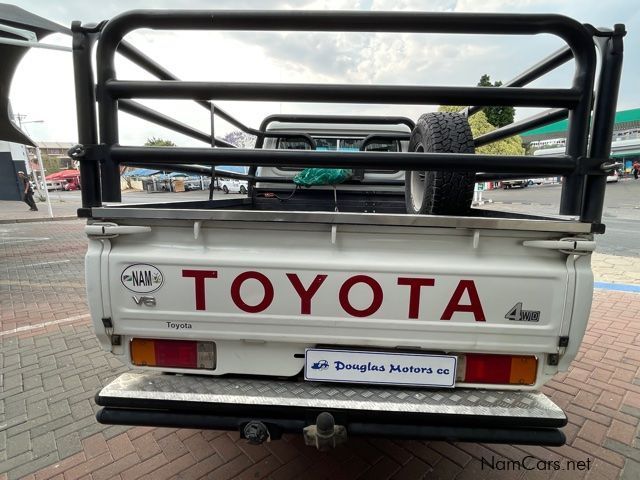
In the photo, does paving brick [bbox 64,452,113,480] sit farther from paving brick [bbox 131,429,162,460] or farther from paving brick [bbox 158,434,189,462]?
paving brick [bbox 158,434,189,462]

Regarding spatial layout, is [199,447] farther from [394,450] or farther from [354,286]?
[354,286]

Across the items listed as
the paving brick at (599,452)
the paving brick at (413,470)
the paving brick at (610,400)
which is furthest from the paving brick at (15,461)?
the paving brick at (610,400)

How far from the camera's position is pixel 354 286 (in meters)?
1.59

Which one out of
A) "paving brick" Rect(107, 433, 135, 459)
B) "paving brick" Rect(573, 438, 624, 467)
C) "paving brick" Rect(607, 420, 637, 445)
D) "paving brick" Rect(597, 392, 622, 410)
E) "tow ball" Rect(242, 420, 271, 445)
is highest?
"tow ball" Rect(242, 420, 271, 445)

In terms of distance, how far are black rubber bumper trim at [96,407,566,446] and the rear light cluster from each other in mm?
217

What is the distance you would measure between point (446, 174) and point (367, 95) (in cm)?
59

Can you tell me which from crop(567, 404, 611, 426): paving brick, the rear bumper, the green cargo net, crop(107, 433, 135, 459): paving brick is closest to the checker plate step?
the rear bumper

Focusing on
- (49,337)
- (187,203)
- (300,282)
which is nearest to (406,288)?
(300,282)

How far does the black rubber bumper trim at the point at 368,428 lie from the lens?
5.05 feet

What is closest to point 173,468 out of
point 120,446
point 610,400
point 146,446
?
point 146,446

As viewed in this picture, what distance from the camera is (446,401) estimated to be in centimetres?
161

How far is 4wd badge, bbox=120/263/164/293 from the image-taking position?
5.31 feet

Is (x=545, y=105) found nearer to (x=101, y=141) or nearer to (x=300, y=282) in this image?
(x=300, y=282)

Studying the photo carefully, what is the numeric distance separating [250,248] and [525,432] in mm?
1400
